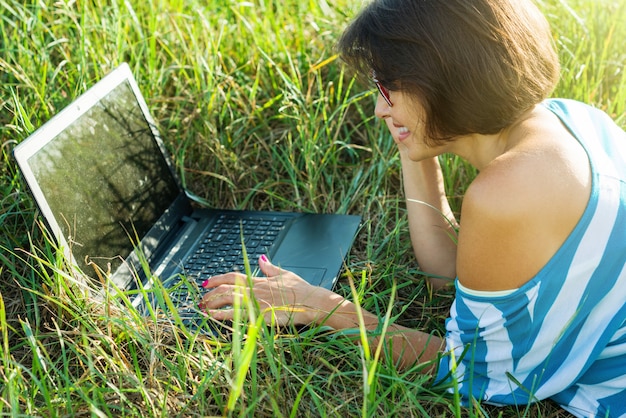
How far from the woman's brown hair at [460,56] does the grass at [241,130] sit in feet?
1.77

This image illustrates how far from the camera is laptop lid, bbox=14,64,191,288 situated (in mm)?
1682

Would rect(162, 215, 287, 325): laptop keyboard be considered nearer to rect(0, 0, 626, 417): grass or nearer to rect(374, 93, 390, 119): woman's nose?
rect(0, 0, 626, 417): grass

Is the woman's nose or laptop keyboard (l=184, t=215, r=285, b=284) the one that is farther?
laptop keyboard (l=184, t=215, r=285, b=284)

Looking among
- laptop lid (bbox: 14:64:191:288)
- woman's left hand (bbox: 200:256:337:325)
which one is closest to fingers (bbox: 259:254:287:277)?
woman's left hand (bbox: 200:256:337:325)

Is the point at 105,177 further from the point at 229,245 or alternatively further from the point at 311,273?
the point at 311,273

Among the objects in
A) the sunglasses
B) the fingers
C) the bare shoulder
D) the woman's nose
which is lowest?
the fingers

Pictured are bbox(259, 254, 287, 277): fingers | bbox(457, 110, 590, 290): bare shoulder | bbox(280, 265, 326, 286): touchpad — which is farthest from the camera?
bbox(280, 265, 326, 286): touchpad

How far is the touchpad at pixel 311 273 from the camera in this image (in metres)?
1.93

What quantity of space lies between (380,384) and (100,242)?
805mm

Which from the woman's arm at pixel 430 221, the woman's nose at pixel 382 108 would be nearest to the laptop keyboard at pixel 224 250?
the woman's arm at pixel 430 221

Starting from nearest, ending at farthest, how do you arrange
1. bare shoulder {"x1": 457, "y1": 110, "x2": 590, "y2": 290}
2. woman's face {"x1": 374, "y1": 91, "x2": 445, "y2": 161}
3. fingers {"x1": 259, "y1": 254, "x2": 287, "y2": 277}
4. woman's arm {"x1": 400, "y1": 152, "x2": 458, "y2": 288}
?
bare shoulder {"x1": 457, "y1": 110, "x2": 590, "y2": 290} → woman's face {"x1": 374, "y1": 91, "x2": 445, "y2": 161} → fingers {"x1": 259, "y1": 254, "x2": 287, "y2": 277} → woman's arm {"x1": 400, "y1": 152, "x2": 458, "y2": 288}

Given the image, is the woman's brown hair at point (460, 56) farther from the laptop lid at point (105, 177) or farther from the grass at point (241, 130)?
the laptop lid at point (105, 177)

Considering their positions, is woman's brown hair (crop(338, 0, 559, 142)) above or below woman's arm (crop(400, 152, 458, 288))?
above

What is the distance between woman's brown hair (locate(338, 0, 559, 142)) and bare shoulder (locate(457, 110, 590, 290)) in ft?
0.54
